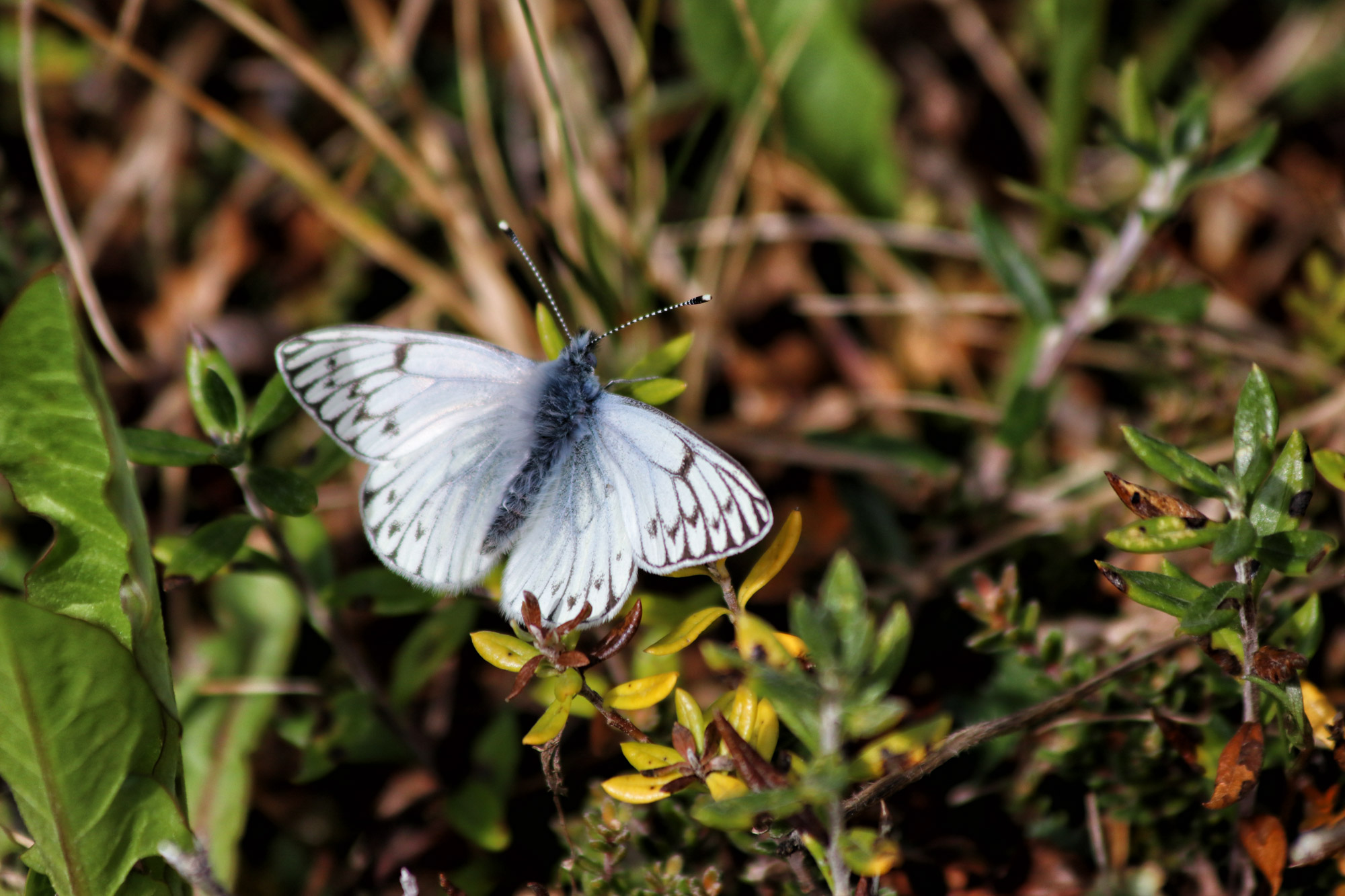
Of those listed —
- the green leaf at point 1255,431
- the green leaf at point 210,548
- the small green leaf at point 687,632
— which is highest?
the green leaf at point 1255,431

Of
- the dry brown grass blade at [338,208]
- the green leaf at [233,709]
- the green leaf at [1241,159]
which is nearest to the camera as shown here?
the green leaf at [233,709]

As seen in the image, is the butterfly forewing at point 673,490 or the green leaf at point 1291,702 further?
the butterfly forewing at point 673,490

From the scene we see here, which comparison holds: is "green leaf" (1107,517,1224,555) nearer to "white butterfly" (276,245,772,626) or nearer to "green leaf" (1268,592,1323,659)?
"green leaf" (1268,592,1323,659)

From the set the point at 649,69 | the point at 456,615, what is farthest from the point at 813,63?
the point at 456,615

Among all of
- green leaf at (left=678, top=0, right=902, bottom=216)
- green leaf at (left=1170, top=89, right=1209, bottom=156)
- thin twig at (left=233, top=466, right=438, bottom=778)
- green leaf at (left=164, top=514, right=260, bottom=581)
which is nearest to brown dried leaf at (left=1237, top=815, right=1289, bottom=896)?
green leaf at (left=1170, top=89, right=1209, bottom=156)

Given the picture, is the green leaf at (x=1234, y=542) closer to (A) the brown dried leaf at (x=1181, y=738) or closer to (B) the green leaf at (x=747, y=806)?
(A) the brown dried leaf at (x=1181, y=738)

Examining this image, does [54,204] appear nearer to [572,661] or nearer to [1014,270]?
[572,661]

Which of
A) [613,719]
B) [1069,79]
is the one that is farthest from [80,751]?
[1069,79]

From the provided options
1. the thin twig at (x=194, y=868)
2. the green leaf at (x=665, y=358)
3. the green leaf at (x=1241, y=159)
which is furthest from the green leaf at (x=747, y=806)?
the green leaf at (x=1241, y=159)
